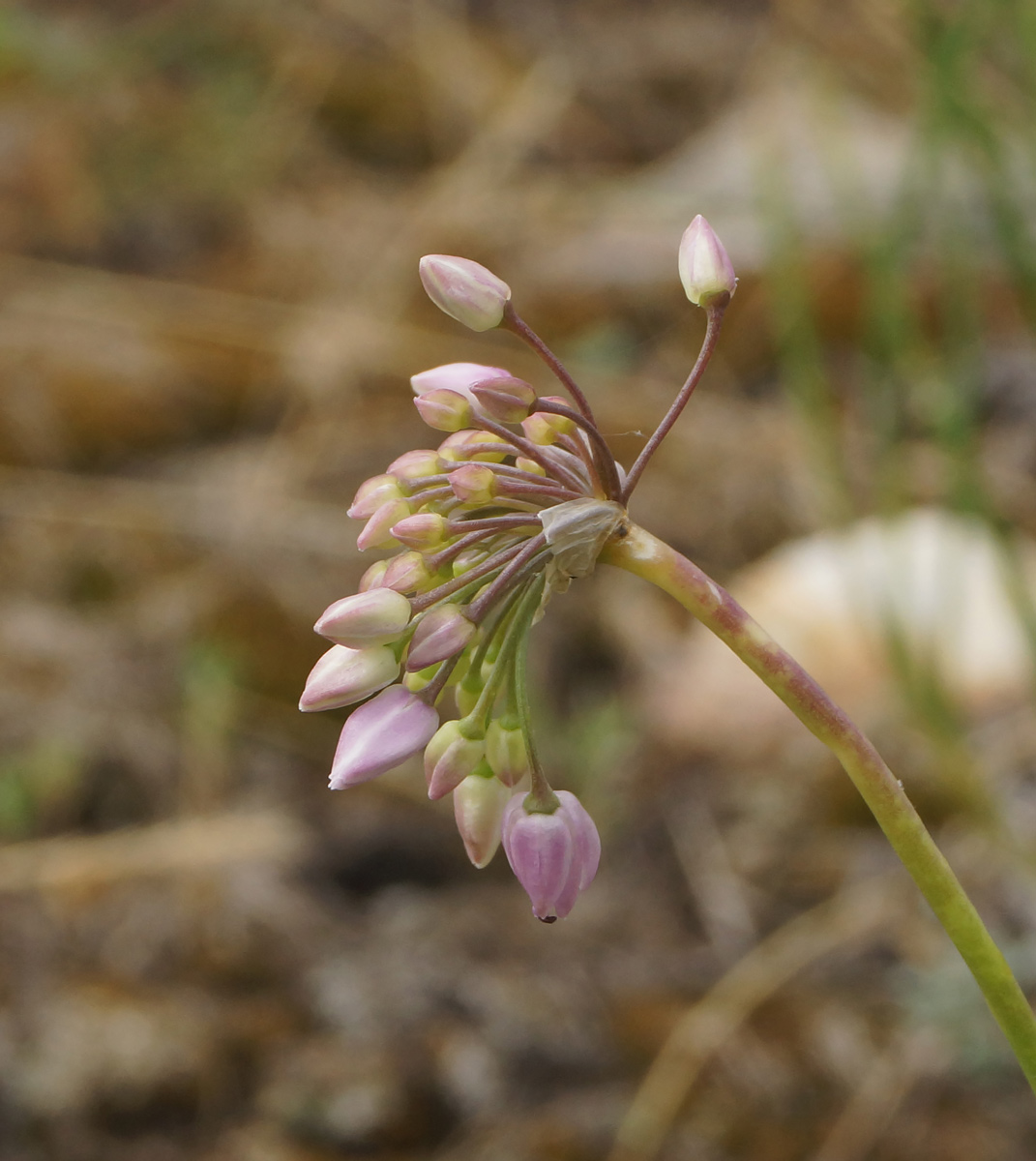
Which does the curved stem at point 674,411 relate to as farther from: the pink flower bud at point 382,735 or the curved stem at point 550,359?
the pink flower bud at point 382,735

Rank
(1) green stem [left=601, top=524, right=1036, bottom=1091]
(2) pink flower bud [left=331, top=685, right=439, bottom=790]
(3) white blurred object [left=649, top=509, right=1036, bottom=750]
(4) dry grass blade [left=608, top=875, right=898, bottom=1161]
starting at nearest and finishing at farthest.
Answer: (1) green stem [left=601, top=524, right=1036, bottom=1091], (2) pink flower bud [left=331, top=685, right=439, bottom=790], (4) dry grass blade [left=608, top=875, right=898, bottom=1161], (3) white blurred object [left=649, top=509, right=1036, bottom=750]

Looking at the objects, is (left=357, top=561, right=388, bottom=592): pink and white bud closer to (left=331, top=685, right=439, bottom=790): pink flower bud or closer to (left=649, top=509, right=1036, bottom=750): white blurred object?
(left=331, top=685, right=439, bottom=790): pink flower bud

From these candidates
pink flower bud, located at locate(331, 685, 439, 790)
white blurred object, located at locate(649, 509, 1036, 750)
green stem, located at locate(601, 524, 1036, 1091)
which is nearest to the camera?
green stem, located at locate(601, 524, 1036, 1091)

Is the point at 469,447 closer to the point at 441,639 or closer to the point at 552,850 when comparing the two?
the point at 441,639

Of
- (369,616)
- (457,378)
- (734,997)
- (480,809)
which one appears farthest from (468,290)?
(734,997)

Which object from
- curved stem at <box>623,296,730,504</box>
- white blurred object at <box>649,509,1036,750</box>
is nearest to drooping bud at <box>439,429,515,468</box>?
curved stem at <box>623,296,730,504</box>

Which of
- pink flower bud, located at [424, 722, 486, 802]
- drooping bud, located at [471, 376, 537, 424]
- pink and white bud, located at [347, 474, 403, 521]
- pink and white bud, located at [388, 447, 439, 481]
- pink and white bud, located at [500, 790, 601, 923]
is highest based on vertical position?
drooping bud, located at [471, 376, 537, 424]

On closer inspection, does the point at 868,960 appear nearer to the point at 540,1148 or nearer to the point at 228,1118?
the point at 540,1148
